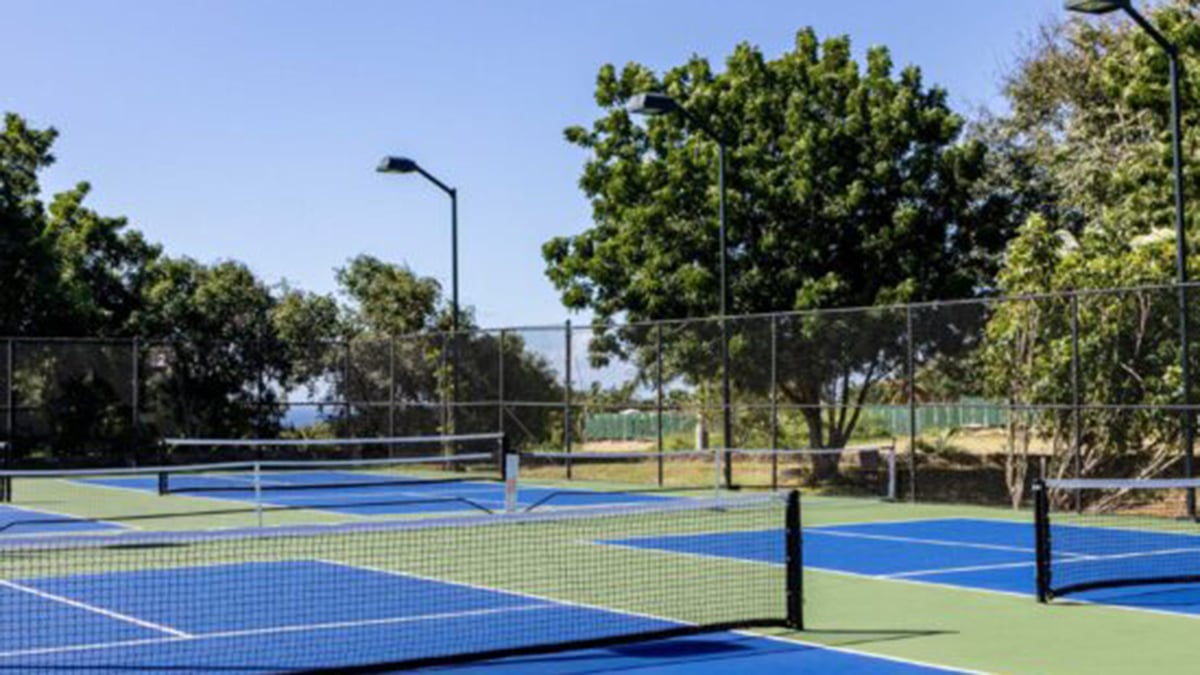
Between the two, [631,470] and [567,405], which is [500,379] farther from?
[631,470]

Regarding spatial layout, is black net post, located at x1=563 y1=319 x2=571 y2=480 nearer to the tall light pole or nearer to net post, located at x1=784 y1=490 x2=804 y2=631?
the tall light pole

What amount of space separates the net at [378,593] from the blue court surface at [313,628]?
22 millimetres


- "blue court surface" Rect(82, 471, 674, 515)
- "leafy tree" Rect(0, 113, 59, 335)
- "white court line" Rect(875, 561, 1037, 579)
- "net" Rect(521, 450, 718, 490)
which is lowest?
"white court line" Rect(875, 561, 1037, 579)

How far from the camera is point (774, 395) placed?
25.2m

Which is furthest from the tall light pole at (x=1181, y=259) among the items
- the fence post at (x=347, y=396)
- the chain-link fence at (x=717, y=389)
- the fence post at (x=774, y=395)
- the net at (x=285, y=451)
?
the fence post at (x=347, y=396)

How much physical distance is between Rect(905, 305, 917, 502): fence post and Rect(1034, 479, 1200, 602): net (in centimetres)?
197

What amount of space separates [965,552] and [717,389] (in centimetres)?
1130

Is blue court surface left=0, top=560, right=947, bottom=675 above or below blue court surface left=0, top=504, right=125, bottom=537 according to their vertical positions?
below

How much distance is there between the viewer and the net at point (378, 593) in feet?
32.3

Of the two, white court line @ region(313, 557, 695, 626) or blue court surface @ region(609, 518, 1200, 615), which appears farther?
blue court surface @ region(609, 518, 1200, 615)

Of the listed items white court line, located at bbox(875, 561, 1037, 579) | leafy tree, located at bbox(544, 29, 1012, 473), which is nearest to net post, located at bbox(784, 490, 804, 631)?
white court line, located at bbox(875, 561, 1037, 579)

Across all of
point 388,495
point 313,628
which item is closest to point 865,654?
point 313,628

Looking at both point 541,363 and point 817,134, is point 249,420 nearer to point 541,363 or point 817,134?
point 541,363

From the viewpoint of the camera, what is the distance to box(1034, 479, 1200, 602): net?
40.1 ft
